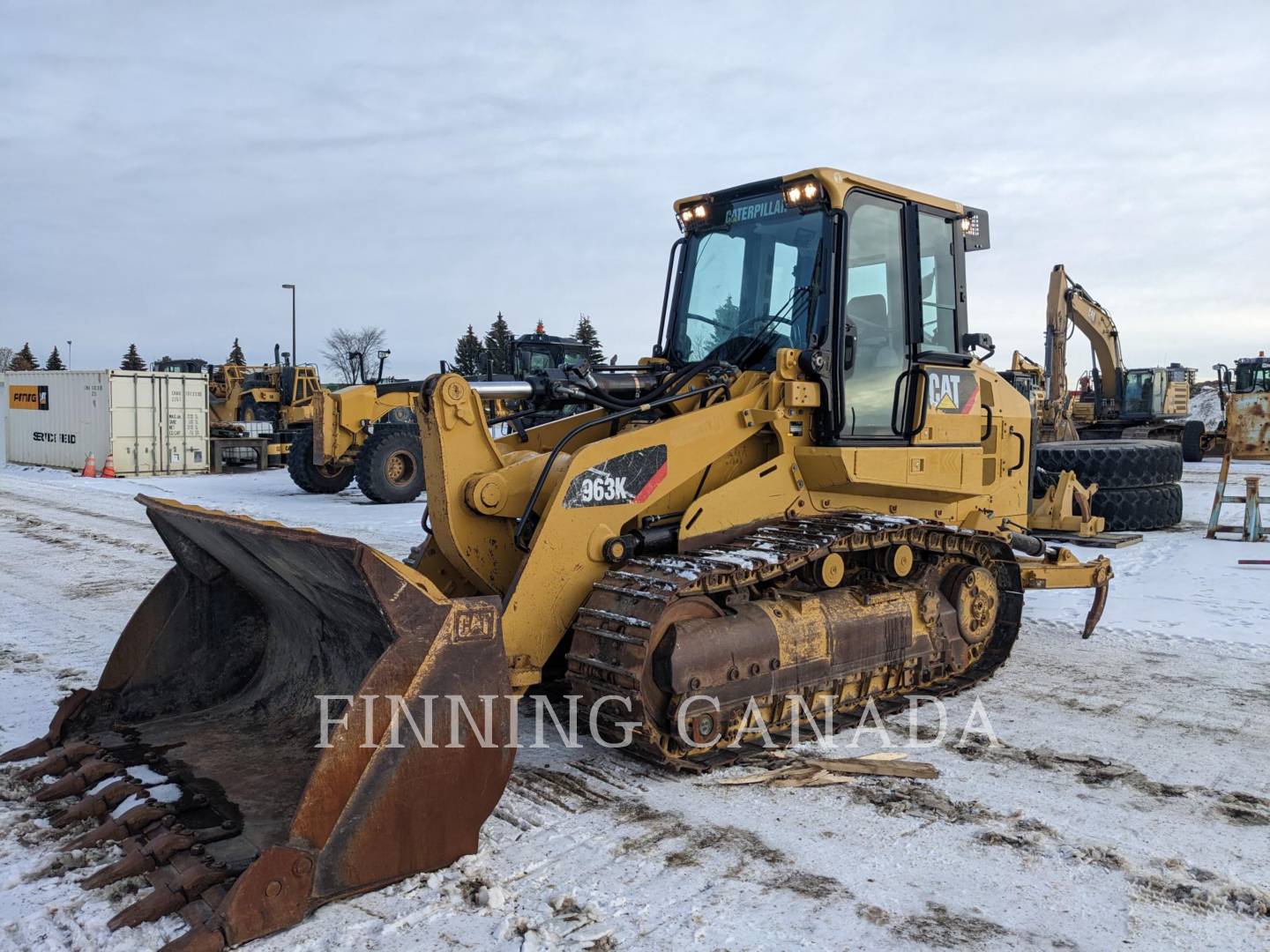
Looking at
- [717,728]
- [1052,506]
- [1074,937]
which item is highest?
[1052,506]

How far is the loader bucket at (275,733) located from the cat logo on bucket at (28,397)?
22.8m

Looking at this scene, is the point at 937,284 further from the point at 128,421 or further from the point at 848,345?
the point at 128,421

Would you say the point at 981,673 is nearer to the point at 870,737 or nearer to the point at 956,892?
the point at 870,737

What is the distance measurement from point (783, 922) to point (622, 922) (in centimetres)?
51

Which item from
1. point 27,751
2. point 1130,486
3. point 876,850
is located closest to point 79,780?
point 27,751

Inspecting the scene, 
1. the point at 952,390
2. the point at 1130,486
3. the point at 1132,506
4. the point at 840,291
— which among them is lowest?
the point at 1132,506

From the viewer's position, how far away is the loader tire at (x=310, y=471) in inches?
659

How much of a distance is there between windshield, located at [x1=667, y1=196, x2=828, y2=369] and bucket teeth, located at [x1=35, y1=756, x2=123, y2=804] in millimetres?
3726

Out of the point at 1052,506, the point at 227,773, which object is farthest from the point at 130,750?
the point at 1052,506

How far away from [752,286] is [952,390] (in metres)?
1.40

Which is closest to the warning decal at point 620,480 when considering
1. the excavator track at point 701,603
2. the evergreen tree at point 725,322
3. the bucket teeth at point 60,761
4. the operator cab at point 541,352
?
the excavator track at point 701,603

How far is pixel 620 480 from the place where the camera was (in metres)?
4.67

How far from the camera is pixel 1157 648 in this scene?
691 centimetres

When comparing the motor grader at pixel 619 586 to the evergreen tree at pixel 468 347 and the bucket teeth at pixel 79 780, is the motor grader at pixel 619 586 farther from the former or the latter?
the evergreen tree at pixel 468 347
